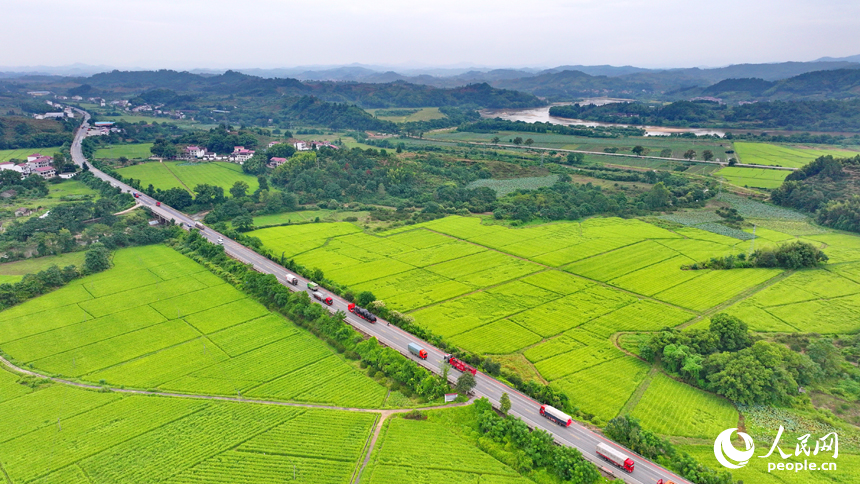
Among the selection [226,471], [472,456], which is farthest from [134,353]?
[472,456]

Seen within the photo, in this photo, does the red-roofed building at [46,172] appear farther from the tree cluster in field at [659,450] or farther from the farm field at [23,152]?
the tree cluster in field at [659,450]

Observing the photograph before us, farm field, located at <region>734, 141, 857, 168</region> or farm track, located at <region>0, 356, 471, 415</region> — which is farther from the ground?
farm field, located at <region>734, 141, 857, 168</region>

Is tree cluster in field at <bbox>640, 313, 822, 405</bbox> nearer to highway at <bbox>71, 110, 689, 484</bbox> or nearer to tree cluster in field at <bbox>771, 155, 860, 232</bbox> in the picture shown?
highway at <bbox>71, 110, 689, 484</bbox>

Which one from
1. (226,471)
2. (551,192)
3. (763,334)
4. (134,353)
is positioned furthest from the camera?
(551,192)

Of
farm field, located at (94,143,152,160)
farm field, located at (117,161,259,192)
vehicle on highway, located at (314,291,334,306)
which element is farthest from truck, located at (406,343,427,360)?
farm field, located at (94,143,152,160)

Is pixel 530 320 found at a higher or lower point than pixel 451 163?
lower

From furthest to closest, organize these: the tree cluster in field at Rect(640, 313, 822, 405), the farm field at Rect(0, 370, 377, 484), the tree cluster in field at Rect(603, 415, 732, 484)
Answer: the tree cluster in field at Rect(640, 313, 822, 405) → the farm field at Rect(0, 370, 377, 484) → the tree cluster in field at Rect(603, 415, 732, 484)

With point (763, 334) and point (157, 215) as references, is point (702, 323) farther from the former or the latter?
point (157, 215)

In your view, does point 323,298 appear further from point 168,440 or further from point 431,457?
point 431,457
